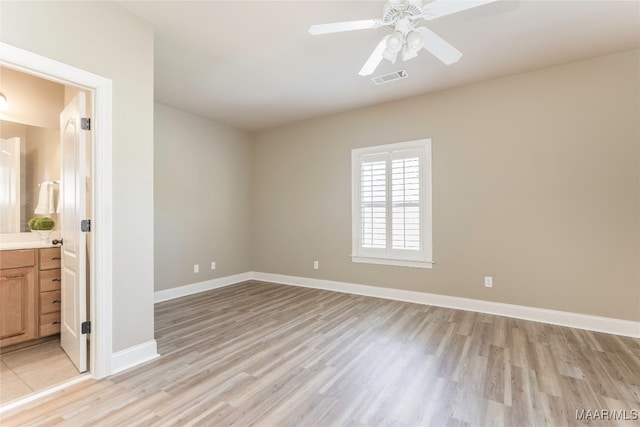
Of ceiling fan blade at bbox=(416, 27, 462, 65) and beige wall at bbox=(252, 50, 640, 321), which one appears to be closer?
ceiling fan blade at bbox=(416, 27, 462, 65)

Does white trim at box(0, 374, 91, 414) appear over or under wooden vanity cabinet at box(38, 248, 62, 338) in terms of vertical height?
under

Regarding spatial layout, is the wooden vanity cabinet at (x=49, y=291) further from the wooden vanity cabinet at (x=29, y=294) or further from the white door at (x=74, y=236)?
the white door at (x=74, y=236)

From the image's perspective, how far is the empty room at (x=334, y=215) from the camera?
2.04m

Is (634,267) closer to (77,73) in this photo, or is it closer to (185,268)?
(77,73)

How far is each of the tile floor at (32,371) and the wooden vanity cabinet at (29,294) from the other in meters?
0.16

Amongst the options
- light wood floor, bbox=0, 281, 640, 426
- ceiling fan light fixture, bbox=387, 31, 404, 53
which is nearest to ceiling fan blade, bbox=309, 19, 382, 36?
ceiling fan light fixture, bbox=387, 31, 404, 53

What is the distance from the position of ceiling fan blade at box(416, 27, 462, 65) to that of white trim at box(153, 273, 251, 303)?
4.23 metres

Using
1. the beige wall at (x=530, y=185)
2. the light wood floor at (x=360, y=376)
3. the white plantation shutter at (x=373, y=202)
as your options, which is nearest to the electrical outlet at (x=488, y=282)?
the beige wall at (x=530, y=185)

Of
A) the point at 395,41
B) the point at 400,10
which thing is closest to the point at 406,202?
the point at 395,41

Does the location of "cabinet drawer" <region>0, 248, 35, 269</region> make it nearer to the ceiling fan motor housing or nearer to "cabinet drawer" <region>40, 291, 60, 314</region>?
"cabinet drawer" <region>40, 291, 60, 314</region>

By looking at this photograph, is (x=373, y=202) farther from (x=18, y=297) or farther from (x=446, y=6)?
(x=18, y=297)

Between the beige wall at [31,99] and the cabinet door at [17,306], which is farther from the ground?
the beige wall at [31,99]

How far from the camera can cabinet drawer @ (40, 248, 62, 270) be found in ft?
9.35

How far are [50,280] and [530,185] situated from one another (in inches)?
202
